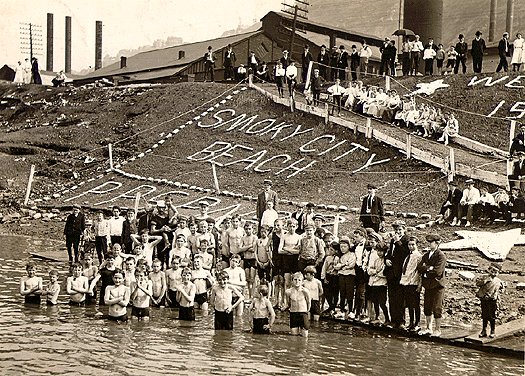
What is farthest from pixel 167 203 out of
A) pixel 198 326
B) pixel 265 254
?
pixel 198 326

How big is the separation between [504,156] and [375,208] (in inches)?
385

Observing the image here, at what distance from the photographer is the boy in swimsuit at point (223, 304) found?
1254 cm

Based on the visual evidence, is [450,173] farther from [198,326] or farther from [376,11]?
[376,11]

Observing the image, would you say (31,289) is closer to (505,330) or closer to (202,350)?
(202,350)

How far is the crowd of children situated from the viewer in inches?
497

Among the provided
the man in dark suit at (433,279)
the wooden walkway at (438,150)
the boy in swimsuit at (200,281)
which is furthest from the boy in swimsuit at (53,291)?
the wooden walkway at (438,150)

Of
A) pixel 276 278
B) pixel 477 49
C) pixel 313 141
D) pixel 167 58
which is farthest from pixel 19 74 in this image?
pixel 276 278

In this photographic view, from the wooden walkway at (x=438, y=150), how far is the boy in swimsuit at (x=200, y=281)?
1092 cm

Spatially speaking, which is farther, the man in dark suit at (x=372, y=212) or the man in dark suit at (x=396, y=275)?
the man in dark suit at (x=372, y=212)

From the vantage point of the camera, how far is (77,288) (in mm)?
14453

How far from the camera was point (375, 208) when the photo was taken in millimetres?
17312

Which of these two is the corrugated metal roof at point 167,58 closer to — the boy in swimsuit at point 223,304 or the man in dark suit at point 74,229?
the man in dark suit at point 74,229

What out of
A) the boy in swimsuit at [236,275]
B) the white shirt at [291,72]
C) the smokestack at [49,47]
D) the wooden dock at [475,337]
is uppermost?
the smokestack at [49,47]

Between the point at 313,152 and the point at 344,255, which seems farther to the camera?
the point at 313,152
